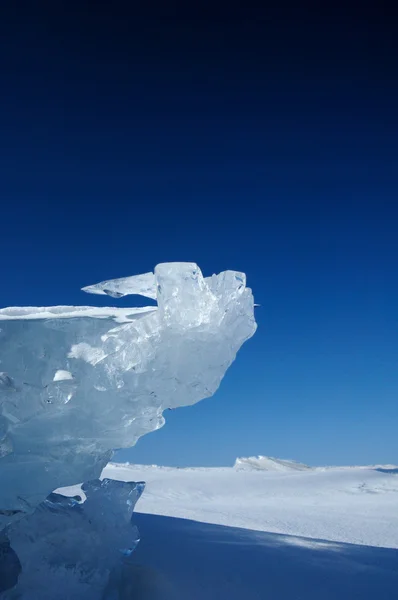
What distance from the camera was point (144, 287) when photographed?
3.49 metres

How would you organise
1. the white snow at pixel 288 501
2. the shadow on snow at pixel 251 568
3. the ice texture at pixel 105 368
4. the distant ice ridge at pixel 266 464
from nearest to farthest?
the ice texture at pixel 105 368 < the shadow on snow at pixel 251 568 < the white snow at pixel 288 501 < the distant ice ridge at pixel 266 464

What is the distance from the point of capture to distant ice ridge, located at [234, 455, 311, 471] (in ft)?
47.3

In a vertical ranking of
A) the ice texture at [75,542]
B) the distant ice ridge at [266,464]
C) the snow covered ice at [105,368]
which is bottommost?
the ice texture at [75,542]

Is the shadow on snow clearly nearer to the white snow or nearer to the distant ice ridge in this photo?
A: the white snow

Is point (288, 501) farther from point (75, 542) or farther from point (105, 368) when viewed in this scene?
point (105, 368)

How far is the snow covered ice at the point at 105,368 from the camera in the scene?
3.20m

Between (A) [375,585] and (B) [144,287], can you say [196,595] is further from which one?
(B) [144,287]

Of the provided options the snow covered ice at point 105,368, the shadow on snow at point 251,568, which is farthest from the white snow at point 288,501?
the snow covered ice at point 105,368

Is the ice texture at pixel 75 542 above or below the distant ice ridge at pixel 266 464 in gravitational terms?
below

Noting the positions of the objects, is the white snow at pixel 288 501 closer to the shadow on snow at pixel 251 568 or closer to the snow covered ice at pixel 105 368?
the shadow on snow at pixel 251 568

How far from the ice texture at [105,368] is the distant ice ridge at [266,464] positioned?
11408 mm

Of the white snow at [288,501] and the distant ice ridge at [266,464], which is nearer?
the white snow at [288,501]

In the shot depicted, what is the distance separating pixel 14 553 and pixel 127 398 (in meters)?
1.23

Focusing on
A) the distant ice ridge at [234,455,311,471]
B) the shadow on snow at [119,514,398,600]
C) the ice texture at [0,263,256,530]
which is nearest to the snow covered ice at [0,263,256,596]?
the ice texture at [0,263,256,530]
